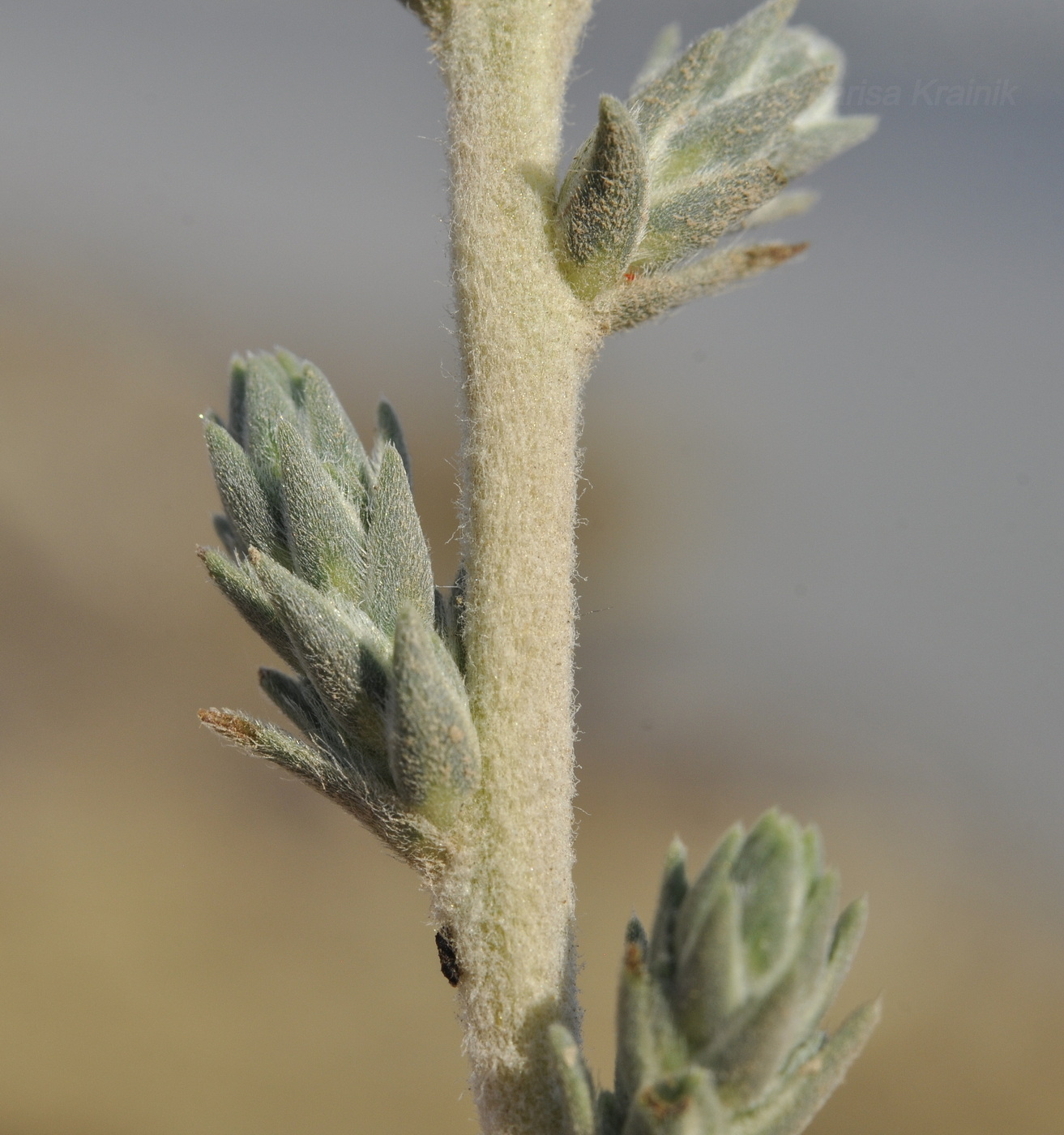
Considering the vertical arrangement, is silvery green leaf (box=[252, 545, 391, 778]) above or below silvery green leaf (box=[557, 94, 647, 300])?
below

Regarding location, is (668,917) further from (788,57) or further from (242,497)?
(788,57)

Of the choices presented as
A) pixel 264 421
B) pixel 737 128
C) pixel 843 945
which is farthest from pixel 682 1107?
pixel 737 128

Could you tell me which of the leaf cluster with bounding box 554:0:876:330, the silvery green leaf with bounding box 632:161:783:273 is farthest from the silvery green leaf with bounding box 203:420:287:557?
the silvery green leaf with bounding box 632:161:783:273

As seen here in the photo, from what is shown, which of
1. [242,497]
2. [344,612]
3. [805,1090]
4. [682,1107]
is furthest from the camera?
[242,497]

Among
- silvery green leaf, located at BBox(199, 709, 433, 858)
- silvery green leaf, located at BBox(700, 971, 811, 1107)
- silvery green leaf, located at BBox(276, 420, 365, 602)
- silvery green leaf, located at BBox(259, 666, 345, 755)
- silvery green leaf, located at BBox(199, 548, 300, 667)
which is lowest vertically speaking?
silvery green leaf, located at BBox(700, 971, 811, 1107)

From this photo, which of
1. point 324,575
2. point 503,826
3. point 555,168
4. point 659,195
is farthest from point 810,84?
point 503,826

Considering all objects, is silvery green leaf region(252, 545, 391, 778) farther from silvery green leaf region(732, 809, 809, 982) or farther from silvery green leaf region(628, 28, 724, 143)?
silvery green leaf region(628, 28, 724, 143)

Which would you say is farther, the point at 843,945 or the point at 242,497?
the point at 242,497
